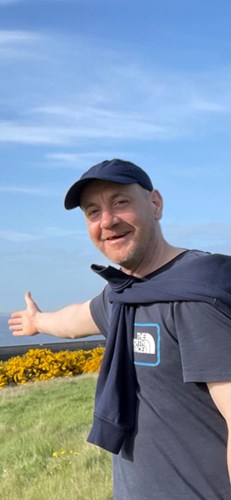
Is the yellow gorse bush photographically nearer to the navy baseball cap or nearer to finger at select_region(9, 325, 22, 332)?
finger at select_region(9, 325, 22, 332)

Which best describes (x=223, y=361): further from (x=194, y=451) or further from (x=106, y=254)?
(x=106, y=254)

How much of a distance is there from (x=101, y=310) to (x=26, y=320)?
3.38ft

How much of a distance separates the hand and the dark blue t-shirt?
1.61 meters

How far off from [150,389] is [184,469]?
0.28m

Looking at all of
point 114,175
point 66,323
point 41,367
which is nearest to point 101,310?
point 66,323

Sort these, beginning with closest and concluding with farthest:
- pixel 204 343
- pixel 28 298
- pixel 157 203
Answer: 1. pixel 204 343
2. pixel 157 203
3. pixel 28 298

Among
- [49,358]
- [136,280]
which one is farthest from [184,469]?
[49,358]

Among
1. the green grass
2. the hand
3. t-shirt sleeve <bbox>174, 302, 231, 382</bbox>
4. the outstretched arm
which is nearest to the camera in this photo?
t-shirt sleeve <bbox>174, 302, 231, 382</bbox>

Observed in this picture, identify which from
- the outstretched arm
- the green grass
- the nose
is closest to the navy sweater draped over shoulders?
the nose

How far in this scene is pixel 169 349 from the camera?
99.8 inches

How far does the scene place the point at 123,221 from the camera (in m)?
2.73

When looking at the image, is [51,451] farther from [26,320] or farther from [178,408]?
[178,408]

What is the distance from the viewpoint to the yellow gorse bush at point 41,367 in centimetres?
1335

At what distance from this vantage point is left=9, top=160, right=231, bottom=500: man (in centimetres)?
244
